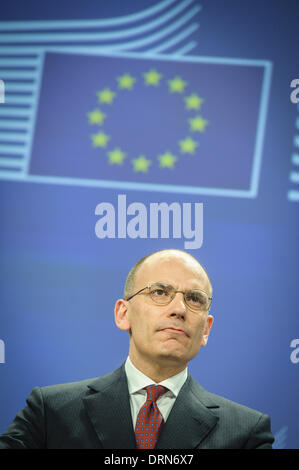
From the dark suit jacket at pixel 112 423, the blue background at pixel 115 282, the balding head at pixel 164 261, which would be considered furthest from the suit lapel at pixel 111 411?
the blue background at pixel 115 282

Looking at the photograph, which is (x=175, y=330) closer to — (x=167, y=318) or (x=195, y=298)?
(x=167, y=318)

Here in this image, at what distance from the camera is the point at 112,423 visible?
1930 millimetres

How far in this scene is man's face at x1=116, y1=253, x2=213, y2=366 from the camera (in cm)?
205

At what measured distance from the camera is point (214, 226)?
310cm

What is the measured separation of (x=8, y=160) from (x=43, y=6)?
2.86ft

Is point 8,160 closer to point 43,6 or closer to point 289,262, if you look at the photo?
point 43,6

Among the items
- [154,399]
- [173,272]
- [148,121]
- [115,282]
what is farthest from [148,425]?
[148,121]

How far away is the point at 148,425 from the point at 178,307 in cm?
41

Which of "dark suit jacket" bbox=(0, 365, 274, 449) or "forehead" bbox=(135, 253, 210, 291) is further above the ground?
"forehead" bbox=(135, 253, 210, 291)

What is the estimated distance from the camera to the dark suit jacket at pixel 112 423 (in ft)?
6.24

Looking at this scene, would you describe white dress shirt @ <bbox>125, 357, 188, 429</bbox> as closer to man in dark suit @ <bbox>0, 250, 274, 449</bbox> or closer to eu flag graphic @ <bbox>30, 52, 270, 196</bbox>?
man in dark suit @ <bbox>0, 250, 274, 449</bbox>

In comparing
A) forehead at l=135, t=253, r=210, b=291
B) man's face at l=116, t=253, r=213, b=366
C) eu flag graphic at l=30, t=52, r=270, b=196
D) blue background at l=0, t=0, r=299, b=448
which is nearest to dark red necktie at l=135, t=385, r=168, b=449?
man's face at l=116, t=253, r=213, b=366

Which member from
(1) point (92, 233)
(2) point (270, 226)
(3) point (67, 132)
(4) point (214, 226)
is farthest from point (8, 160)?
(2) point (270, 226)

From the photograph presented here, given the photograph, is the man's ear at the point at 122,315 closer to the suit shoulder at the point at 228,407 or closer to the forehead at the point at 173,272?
the forehead at the point at 173,272
